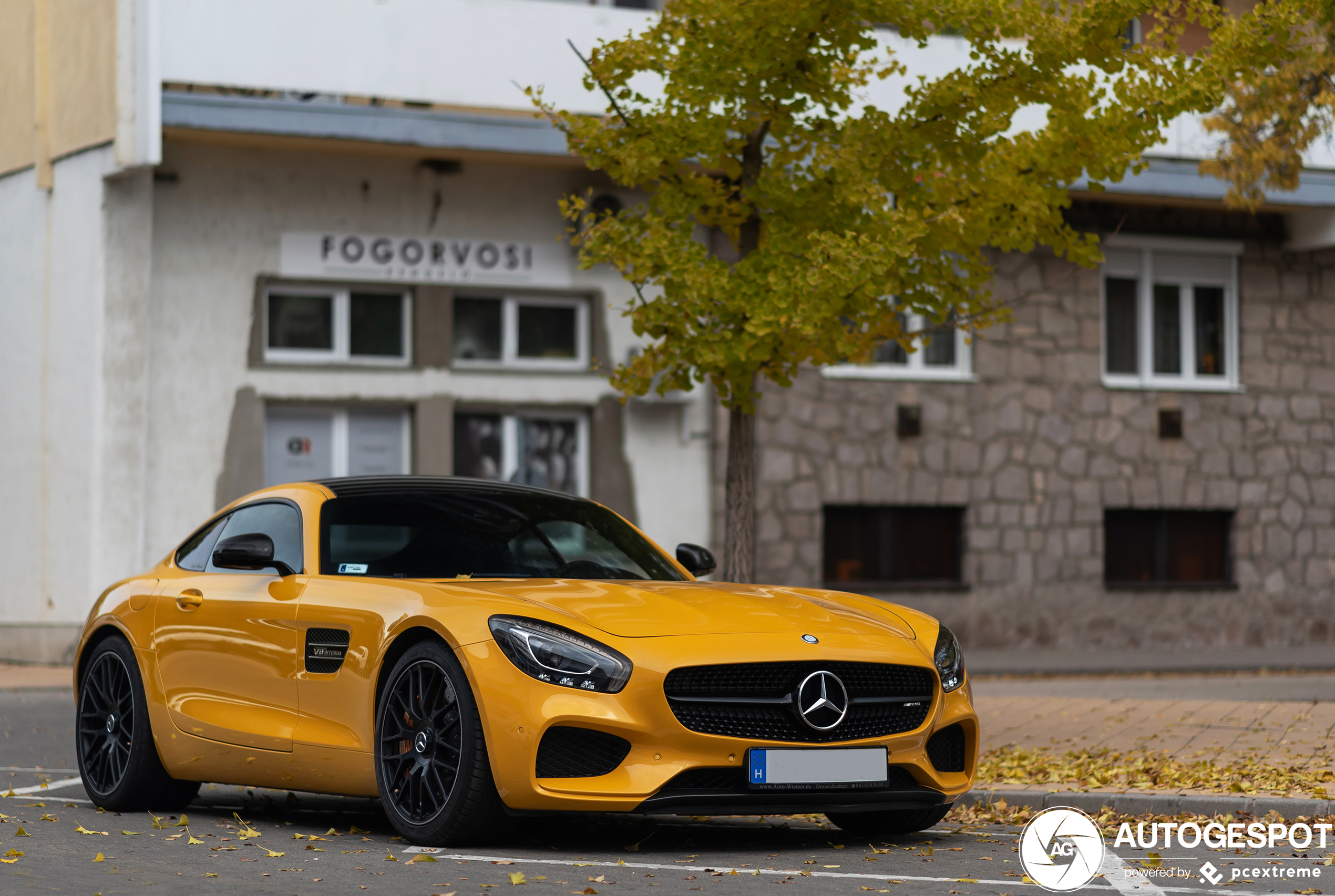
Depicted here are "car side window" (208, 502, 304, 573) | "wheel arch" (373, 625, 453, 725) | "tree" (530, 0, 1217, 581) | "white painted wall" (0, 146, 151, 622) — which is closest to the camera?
"wheel arch" (373, 625, 453, 725)

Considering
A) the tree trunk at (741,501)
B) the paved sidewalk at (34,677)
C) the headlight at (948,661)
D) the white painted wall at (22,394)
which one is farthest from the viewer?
the white painted wall at (22,394)

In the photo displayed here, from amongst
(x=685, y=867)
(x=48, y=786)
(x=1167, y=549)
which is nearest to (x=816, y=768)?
(x=685, y=867)

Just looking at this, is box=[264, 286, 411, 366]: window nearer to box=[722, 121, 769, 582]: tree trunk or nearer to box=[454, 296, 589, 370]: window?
box=[454, 296, 589, 370]: window

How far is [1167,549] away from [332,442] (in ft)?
33.6

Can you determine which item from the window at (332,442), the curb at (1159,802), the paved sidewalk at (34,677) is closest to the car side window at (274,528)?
the curb at (1159,802)

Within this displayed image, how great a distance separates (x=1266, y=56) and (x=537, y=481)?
1099 centimetres

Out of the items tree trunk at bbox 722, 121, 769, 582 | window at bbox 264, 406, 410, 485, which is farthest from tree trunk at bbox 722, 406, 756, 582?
window at bbox 264, 406, 410, 485

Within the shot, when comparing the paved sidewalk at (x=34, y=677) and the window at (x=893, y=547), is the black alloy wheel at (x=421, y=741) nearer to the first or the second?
the paved sidewalk at (x=34, y=677)

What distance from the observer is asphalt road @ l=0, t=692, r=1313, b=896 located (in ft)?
18.8

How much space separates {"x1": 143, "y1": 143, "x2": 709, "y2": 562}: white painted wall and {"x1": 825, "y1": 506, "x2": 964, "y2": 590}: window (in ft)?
12.5

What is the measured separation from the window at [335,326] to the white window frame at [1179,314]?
8456 millimetres

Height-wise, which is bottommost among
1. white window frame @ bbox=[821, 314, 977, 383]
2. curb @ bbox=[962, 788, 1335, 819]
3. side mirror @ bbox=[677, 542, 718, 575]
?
curb @ bbox=[962, 788, 1335, 819]

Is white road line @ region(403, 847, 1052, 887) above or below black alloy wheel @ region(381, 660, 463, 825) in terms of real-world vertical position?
below
